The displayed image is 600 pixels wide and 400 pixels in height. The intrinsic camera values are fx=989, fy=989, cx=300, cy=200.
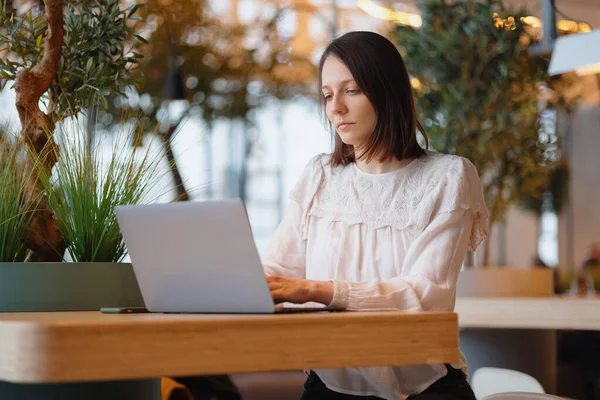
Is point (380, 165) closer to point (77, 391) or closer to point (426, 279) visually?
point (426, 279)

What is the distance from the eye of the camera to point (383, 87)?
2.33 m

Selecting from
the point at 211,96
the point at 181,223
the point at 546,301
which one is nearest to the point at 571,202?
the point at 211,96

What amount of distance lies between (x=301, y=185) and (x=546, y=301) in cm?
187

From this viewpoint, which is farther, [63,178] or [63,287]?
[63,178]

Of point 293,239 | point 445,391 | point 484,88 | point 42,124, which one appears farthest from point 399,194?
point 484,88

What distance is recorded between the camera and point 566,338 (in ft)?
21.7

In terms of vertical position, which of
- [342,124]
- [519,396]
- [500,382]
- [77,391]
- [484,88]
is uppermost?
[484,88]

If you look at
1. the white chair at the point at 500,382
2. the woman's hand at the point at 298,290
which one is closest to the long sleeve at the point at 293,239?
the woman's hand at the point at 298,290

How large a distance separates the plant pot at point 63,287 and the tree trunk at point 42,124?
23 cm

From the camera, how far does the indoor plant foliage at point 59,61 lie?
2516 millimetres

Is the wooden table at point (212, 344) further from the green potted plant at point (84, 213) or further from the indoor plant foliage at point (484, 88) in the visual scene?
the indoor plant foliage at point (484, 88)

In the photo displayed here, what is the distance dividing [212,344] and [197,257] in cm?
27

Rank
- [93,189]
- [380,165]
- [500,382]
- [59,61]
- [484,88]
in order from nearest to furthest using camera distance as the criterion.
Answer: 1. [93,189]
2. [380,165]
3. [59,61]
4. [500,382]
5. [484,88]

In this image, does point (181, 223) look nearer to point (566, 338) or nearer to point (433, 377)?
point (433, 377)
